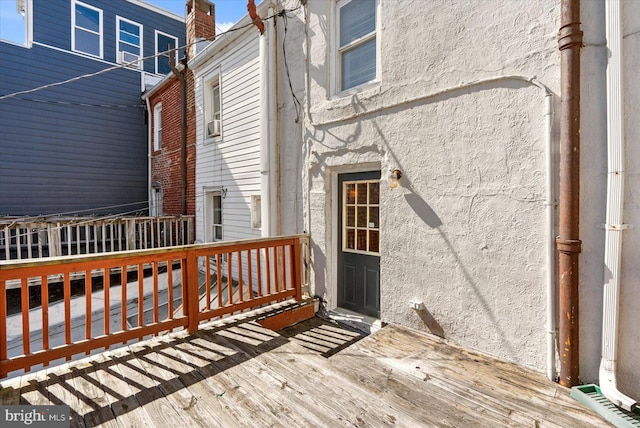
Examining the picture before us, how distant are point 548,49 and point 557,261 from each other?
183cm

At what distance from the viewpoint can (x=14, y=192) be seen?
28.6 ft

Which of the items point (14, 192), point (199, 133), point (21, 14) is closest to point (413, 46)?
point (199, 133)

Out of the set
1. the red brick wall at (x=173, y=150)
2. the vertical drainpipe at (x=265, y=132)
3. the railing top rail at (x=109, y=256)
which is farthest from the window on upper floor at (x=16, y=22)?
the railing top rail at (x=109, y=256)

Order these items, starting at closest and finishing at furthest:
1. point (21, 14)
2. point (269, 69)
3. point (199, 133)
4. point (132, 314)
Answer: point (269, 69) → point (132, 314) → point (199, 133) → point (21, 14)

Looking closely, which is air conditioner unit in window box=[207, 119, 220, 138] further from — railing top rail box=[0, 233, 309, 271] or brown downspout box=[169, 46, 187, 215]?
railing top rail box=[0, 233, 309, 271]

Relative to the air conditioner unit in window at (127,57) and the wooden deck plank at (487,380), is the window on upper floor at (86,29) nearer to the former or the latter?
the air conditioner unit in window at (127,57)

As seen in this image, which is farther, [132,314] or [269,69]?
[132,314]

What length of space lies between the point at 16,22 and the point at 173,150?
6217 mm

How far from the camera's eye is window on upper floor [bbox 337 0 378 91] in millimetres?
4332

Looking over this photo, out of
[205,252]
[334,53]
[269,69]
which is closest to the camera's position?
[205,252]

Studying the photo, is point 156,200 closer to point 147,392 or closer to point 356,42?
point 356,42

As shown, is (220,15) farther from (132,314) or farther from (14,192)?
(132,314)

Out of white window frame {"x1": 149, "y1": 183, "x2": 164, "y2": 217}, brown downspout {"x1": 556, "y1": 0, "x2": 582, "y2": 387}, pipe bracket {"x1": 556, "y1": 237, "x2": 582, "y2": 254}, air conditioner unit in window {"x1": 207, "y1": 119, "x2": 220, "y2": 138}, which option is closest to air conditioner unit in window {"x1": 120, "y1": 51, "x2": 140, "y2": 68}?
white window frame {"x1": 149, "y1": 183, "x2": 164, "y2": 217}

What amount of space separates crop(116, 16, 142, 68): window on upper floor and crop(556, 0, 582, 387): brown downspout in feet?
38.5
